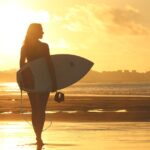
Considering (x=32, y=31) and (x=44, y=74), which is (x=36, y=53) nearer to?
(x=32, y=31)

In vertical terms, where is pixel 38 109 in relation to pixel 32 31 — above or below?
below

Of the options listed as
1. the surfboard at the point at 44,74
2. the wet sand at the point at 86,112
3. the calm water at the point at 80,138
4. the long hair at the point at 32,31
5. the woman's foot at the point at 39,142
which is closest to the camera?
the calm water at the point at 80,138

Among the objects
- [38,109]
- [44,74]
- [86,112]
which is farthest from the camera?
[86,112]

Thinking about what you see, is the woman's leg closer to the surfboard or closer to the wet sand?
the surfboard

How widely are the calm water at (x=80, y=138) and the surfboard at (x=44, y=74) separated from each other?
3.72 ft

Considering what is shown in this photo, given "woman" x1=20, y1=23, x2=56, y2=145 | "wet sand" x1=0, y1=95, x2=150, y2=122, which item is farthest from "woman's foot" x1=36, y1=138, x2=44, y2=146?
"wet sand" x1=0, y1=95, x2=150, y2=122

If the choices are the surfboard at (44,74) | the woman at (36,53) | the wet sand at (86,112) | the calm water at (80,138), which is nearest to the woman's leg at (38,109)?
the woman at (36,53)

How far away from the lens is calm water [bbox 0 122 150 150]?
14.5m

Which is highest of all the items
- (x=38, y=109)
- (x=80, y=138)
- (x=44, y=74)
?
(x=44, y=74)

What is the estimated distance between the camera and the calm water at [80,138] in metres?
14.5

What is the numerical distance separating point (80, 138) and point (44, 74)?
1645 millimetres

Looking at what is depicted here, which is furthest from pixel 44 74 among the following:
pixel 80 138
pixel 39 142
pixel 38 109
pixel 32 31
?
pixel 39 142

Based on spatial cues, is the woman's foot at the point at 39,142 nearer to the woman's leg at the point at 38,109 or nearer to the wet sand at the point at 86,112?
the woman's leg at the point at 38,109

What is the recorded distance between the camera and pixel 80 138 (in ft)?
53.5
